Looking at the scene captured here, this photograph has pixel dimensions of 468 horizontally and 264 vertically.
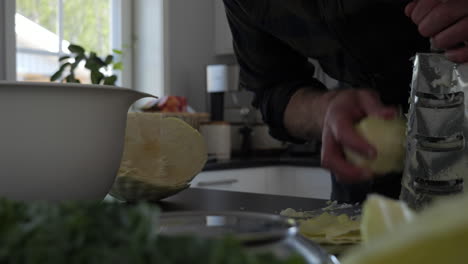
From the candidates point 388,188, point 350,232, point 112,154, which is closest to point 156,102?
point 388,188

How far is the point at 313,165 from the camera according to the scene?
2234 millimetres

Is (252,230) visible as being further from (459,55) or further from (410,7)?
(410,7)

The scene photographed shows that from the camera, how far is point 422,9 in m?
0.65

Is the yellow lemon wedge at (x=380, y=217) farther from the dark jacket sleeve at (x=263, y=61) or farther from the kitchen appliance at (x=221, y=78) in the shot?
the kitchen appliance at (x=221, y=78)

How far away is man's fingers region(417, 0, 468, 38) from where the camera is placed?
0.63 metres

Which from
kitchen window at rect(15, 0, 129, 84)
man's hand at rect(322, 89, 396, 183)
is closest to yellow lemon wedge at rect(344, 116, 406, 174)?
man's hand at rect(322, 89, 396, 183)

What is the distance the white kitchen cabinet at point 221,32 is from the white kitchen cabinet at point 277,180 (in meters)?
0.84

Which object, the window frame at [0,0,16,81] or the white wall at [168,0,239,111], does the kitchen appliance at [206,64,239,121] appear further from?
the window frame at [0,0,16,81]

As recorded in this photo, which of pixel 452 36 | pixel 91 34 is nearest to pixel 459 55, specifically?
pixel 452 36

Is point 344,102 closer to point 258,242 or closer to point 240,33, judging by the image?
point 258,242

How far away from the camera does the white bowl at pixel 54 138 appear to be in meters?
0.46

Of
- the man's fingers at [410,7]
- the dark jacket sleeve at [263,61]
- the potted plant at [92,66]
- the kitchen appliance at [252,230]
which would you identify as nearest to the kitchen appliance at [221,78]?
the potted plant at [92,66]

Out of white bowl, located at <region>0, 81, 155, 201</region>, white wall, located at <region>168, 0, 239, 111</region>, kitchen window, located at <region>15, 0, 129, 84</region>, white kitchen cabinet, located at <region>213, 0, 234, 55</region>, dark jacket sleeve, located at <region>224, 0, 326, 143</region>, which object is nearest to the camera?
white bowl, located at <region>0, 81, 155, 201</region>

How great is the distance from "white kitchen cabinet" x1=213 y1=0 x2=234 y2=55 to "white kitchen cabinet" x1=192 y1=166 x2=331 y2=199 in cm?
84
